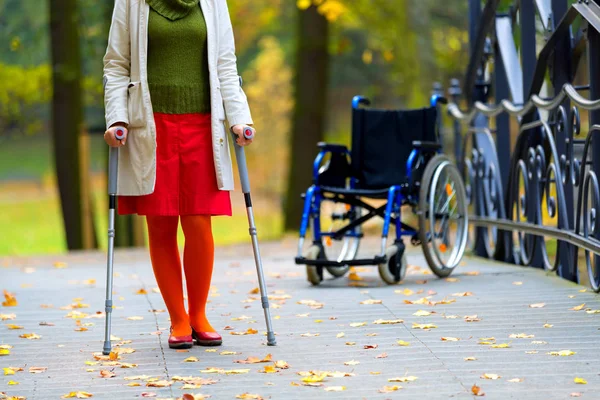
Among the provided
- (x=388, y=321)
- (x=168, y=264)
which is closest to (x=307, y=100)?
(x=388, y=321)

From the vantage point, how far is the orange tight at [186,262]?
4973 millimetres

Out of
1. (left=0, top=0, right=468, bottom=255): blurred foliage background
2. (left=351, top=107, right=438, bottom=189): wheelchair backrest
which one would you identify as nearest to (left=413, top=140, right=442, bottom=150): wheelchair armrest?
(left=351, top=107, right=438, bottom=189): wheelchair backrest

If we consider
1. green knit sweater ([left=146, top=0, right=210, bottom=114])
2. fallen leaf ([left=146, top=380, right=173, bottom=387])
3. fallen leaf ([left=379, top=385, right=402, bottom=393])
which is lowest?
fallen leaf ([left=146, top=380, right=173, bottom=387])

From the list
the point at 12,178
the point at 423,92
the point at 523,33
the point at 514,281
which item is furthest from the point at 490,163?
the point at 12,178

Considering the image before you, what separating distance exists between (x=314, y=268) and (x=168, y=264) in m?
2.18

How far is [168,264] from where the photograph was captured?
16.5 feet

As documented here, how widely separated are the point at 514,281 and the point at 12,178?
33.6 metres

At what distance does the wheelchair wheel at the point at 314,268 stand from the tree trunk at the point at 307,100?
760 cm

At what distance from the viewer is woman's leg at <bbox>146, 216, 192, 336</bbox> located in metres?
4.97

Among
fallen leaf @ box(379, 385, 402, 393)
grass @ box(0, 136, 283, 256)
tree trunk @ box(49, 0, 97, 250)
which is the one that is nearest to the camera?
fallen leaf @ box(379, 385, 402, 393)

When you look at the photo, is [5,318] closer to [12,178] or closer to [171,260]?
[171,260]

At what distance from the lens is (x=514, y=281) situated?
22.2ft

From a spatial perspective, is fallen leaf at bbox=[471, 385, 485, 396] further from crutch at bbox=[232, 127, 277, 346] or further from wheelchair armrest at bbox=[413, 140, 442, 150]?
wheelchair armrest at bbox=[413, 140, 442, 150]

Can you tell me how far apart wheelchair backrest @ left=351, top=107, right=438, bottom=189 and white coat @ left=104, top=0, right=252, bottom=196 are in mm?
2565
